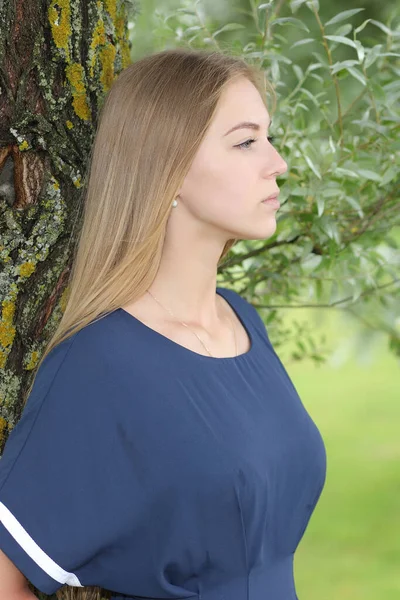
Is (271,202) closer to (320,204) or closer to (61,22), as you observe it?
(320,204)

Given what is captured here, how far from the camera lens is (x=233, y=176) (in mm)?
1586

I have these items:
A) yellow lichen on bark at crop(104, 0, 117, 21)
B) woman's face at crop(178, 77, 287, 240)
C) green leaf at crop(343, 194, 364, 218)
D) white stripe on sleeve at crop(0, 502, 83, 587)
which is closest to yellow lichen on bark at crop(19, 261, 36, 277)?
woman's face at crop(178, 77, 287, 240)

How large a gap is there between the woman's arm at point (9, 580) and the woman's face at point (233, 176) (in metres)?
0.71

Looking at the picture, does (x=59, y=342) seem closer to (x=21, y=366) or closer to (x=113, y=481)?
(x=21, y=366)

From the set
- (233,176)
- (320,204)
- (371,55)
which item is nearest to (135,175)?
(233,176)

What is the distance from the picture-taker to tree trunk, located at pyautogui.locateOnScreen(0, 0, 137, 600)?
5.16 ft

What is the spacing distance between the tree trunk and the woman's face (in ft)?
0.79

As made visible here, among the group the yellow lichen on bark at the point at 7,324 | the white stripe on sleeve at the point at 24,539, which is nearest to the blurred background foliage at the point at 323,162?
the yellow lichen on bark at the point at 7,324

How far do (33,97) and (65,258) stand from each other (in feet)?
1.01

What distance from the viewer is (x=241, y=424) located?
5.02ft

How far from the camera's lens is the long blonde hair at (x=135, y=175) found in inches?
61.6

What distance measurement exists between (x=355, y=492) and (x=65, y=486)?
5400 millimetres

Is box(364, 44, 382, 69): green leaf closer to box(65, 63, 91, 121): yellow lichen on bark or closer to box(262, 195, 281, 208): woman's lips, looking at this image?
box(262, 195, 281, 208): woman's lips

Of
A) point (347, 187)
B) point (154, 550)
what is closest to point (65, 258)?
point (154, 550)
